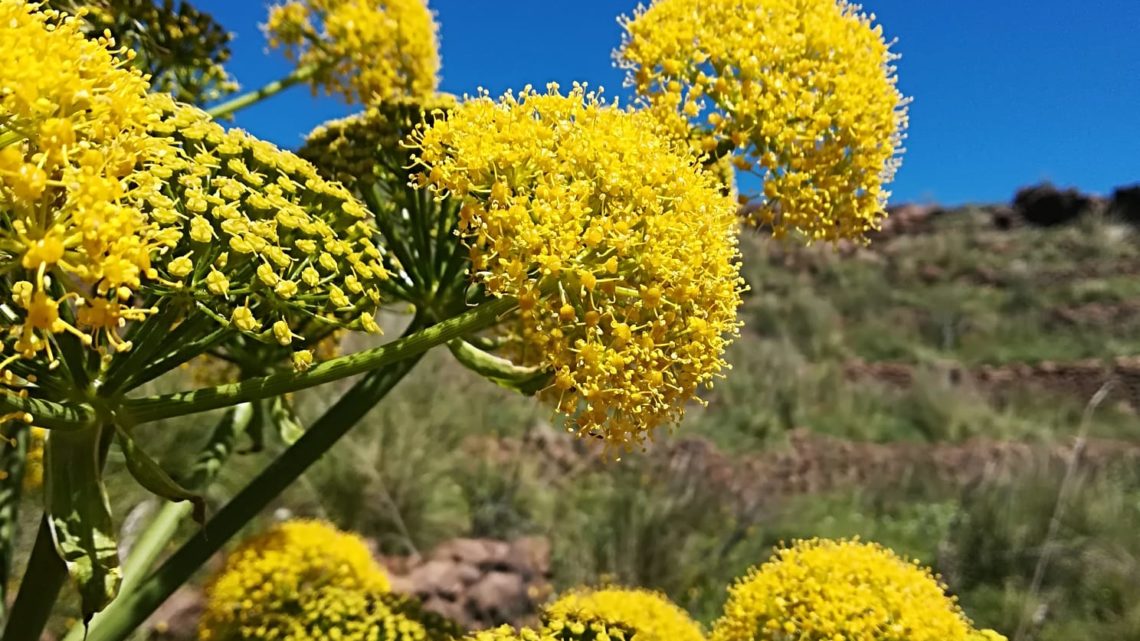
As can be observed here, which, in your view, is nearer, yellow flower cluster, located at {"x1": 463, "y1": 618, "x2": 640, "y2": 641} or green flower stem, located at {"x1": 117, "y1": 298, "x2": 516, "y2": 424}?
green flower stem, located at {"x1": 117, "y1": 298, "x2": 516, "y2": 424}

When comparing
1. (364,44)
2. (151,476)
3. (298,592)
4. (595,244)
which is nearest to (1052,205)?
(364,44)

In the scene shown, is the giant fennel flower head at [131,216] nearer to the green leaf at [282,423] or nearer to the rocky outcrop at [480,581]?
the green leaf at [282,423]

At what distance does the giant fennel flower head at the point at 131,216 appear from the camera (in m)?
1.10

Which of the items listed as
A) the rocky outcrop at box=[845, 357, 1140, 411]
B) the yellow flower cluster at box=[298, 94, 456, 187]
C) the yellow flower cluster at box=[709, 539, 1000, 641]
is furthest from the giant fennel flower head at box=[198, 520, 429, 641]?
the rocky outcrop at box=[845, 357, 1140, 411]

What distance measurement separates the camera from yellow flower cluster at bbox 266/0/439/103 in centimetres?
316

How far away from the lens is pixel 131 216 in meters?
1.14

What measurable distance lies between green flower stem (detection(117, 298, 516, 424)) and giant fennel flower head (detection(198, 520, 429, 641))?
3.76ft

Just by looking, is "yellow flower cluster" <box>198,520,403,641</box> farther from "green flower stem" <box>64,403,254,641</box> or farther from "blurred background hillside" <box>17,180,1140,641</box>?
"blurred background hillside" <box>17,180,1140,641</box>

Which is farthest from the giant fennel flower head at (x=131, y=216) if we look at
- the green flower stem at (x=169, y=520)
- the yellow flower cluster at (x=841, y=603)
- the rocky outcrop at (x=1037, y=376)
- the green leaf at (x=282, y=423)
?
the rocky outcrop at (x=1037, y=376)

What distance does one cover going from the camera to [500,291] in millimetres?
1511

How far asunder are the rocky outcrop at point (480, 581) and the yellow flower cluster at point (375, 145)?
354 centimetres

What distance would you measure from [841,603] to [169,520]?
175 centimetres

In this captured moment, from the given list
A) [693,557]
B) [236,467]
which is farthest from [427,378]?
[693,557]

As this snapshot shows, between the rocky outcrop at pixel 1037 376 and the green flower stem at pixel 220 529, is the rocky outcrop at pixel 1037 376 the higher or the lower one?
the higher one
